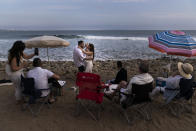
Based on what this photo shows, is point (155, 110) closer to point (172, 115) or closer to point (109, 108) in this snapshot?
point (172, 115)

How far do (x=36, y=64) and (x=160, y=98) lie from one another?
3471 millimetres

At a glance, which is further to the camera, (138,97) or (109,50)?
(109,50)

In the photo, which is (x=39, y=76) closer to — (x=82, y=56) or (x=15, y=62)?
(x=15, y=62)

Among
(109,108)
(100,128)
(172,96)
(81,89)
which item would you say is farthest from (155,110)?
(81,89)

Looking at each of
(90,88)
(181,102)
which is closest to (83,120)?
(90,88)

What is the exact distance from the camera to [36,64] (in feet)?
13.4

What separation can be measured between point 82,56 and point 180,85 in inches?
124

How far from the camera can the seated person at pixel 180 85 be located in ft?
12.4

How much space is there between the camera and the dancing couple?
589cm

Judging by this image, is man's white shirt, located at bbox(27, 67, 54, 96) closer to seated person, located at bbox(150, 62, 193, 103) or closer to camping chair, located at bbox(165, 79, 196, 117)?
seated person, located at bbox(150, 62, 193, 103)

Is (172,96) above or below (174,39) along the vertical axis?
below

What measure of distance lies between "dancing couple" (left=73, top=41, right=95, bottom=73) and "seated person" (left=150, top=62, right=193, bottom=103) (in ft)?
9.21

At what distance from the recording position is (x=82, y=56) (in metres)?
5.89

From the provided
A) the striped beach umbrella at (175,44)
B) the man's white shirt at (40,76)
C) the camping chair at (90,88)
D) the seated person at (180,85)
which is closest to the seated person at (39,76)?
the man's white shirt at (40,76)
